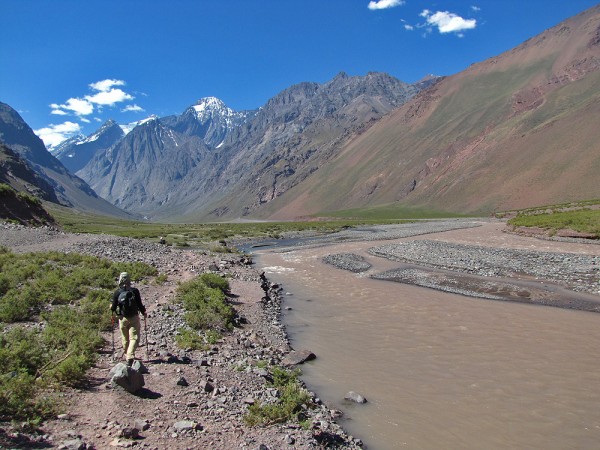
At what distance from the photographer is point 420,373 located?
43.3 feet

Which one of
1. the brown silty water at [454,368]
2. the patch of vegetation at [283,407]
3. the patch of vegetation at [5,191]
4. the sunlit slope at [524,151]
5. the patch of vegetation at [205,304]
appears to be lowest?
the brown silty water at [454,368]

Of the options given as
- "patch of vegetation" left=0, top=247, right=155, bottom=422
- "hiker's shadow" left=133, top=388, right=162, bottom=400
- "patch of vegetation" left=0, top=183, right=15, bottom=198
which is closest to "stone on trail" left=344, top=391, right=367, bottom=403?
"hiker's shadow" left=133, top=388, right=162, bottom=400

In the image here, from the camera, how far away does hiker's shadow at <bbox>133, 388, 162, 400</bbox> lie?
9509 millimetres

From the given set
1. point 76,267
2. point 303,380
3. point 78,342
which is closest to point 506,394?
point 303,380

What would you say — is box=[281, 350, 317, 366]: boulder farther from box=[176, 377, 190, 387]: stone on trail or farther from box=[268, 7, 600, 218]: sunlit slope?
box=[268, 7, 600, 218]: sunlit slope

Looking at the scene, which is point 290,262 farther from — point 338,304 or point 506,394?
point 506,394

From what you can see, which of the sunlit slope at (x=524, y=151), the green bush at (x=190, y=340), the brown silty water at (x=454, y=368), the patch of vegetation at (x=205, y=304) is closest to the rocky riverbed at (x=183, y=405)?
the green bush at (x=190, y=340)

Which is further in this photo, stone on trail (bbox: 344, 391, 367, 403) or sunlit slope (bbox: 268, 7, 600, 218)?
sunlit slope (bbox: 268, 7, 600, 218)

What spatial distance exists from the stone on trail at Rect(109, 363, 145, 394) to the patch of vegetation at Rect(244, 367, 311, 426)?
2.66 metres

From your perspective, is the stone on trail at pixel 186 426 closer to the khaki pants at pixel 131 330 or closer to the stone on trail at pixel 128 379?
the stone on trail at pixel 128 379

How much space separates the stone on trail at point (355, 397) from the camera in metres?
11.2

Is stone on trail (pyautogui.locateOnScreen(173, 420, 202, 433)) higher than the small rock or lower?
lower

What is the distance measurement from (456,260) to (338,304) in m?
17.1

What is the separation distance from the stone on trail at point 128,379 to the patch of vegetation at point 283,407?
2664mm
